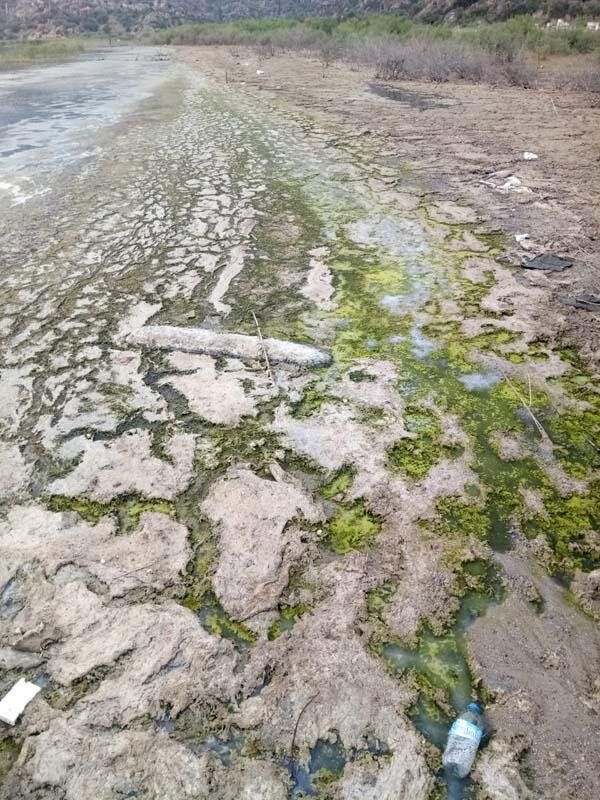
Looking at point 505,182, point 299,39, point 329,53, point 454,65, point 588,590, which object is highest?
point 299,39

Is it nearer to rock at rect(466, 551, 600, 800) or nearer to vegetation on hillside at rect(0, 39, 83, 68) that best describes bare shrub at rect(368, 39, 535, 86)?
rock at rect(466, 551, 600, 800)

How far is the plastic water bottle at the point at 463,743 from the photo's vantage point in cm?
167

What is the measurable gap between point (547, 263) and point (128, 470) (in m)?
3.90

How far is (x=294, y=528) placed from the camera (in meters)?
2.50

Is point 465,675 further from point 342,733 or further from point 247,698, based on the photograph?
point 247,698

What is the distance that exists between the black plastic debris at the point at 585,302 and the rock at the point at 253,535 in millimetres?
2775

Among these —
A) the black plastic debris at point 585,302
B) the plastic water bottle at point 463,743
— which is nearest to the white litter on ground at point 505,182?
the black plastic debris at point 585,302

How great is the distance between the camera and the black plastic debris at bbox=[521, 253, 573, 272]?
4684 mm

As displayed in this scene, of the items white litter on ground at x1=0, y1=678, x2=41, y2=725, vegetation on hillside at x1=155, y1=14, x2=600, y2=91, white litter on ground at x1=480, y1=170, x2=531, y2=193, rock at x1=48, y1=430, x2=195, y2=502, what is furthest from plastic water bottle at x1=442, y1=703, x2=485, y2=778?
vegetation on hillside at x1=155, y1=14, x2=600, y2=91

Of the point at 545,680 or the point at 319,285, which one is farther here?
the point at 319,285

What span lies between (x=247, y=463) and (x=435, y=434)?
40.6 inches

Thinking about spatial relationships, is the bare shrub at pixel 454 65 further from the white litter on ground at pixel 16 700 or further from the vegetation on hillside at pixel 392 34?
the white litter on ground at pixel 16 700

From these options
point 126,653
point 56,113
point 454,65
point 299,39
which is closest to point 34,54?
point 299,39

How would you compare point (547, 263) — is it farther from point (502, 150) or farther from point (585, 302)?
point (502, 150)
